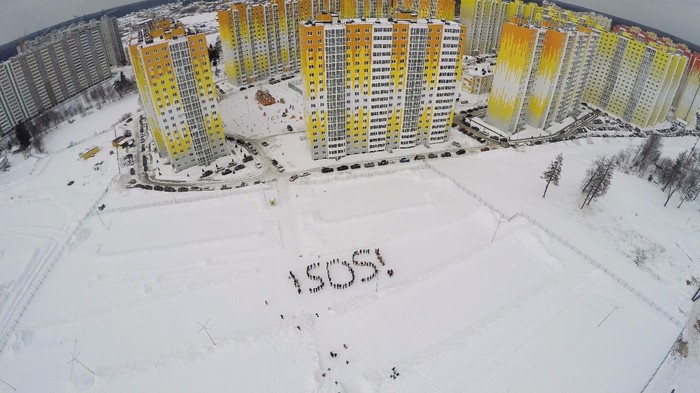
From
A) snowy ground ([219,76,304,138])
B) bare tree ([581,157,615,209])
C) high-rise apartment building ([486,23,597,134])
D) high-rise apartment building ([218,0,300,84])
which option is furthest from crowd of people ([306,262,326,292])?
high-rise apartment building ([218,0,300,84])

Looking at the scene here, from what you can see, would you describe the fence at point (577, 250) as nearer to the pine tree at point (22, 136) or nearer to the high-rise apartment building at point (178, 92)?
the high-rise apartment building at point (178, 92)

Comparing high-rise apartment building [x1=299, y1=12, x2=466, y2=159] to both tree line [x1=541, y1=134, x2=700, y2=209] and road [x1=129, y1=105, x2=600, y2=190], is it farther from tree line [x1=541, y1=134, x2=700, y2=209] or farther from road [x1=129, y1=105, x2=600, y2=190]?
tree line [x1=541, y1=134, x2=700, y2=209]

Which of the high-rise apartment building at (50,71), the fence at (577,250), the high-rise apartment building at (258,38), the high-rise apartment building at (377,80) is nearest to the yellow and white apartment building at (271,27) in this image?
the high-rise apartment building at (258,38)

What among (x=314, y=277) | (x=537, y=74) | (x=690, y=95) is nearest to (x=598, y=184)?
(x=537, y=74)

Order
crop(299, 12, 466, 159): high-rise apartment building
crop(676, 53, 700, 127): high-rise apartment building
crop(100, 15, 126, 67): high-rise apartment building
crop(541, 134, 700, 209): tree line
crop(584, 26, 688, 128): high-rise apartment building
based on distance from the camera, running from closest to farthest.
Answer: crop(541, 134, 700, 209): tree line < crop(299, 12, 466, 159): high-rise apartment building < crop(584, 26, 688, 128): high-rise apartment building < crop(676, 53, 700, 127): high-rise apartment building < crop(100, 15, 126, 67): high-rise apartment building

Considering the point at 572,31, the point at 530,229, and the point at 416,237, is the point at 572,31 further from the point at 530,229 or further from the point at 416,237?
the point at 416,237
